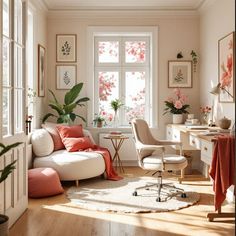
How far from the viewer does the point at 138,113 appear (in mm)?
6895

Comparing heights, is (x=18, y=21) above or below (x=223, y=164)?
above

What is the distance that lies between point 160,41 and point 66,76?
1.74m

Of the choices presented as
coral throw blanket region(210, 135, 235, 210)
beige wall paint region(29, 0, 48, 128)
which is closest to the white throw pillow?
beige wall paint region(29, 0, 48, 128)

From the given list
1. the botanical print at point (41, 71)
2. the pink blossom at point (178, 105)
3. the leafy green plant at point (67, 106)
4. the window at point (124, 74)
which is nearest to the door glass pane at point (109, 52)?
the window at point (124, 74)

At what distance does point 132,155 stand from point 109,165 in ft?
3.63

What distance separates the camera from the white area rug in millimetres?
4141

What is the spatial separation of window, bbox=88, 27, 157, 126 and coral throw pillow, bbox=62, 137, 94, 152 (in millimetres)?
1229

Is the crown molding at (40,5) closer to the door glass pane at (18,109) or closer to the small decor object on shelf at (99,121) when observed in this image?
the small decor object on shelf at (99,121)

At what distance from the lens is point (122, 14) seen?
→ 6.64 meters

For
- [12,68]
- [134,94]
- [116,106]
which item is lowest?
[116,106]

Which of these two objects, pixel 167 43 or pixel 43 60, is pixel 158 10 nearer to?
pixel 167 43

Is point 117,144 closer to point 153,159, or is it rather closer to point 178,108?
point 178,108

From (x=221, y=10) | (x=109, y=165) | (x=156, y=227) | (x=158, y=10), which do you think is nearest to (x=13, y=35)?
(x=156, y=227)

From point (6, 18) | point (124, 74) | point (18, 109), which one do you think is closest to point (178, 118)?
point (124, 74)
